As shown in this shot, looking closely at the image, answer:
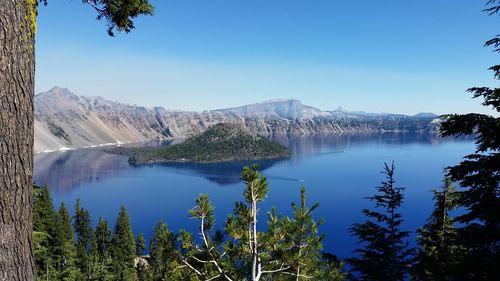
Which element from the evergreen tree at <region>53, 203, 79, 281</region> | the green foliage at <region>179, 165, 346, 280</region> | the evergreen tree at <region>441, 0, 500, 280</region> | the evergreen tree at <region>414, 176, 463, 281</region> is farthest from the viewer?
the evergreen tree at <region>53, 203, 79, 281</region>

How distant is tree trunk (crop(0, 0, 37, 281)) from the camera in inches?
136

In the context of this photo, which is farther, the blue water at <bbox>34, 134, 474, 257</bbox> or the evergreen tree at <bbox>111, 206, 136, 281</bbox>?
the blue water at <bbox>34, 134, 474, 257</bbox>

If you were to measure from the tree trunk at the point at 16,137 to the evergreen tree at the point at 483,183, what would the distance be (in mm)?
8521

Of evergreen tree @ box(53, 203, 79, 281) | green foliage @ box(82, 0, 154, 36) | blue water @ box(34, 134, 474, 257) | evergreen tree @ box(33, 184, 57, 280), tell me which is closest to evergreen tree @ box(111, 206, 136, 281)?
evergreen tree @ box(53, 203, 79, 281)

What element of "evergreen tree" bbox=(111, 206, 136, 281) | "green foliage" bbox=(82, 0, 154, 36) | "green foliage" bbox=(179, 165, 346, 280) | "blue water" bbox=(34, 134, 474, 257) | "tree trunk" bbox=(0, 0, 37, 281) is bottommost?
"blue water" bbox=(34, 134, 474, 257)

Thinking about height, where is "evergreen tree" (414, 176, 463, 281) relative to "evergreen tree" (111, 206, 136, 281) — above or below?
above

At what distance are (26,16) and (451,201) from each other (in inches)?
599

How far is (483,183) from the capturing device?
8.99 metres

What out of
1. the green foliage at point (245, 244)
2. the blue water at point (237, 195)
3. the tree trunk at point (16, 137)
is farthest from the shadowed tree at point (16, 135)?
the blue water at point (237, 195)

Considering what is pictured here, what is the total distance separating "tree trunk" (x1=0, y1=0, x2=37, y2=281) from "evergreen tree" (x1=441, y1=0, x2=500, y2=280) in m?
8.52

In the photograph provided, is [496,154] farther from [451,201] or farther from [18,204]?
[18,204]

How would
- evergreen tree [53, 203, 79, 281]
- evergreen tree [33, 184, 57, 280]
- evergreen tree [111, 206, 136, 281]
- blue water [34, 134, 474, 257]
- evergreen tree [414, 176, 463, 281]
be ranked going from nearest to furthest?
evergreen tree [414, 176, 463, 281]
evergreen tree [33, 184, 57, 280]
evergreen tree [53, 203, 79, 281]
evergreen tree [111, 206, 136, 281]
blue water [34, 134, 474, 257]

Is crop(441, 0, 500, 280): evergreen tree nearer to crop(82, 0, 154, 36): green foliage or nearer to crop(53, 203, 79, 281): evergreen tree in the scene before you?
crop(82, 0, 154, 36): green foliage

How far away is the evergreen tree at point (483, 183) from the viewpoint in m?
8.45
